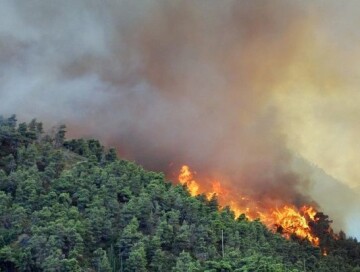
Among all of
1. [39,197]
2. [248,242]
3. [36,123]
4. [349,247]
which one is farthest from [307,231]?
[39,197]

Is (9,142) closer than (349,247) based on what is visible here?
Yes

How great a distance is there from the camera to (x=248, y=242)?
99.6 m

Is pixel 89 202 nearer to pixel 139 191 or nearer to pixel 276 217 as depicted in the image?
pixel 139 191

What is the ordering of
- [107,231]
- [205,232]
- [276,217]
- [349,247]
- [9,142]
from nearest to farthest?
[107,231] → [205,232] → [9,142] → [349,247] → [276,217]

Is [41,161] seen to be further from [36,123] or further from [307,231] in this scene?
[307,231]

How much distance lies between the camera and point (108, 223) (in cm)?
8712

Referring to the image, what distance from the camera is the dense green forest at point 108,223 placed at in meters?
80.2

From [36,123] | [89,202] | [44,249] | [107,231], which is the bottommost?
[44,249]

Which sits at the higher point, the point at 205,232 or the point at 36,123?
the point at 36,123

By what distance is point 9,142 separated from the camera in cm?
10900

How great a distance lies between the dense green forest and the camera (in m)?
80.2

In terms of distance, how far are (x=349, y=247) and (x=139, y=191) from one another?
62839mm

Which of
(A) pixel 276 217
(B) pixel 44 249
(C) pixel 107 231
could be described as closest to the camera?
(B) pixel 44 249

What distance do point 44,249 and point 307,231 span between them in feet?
286
